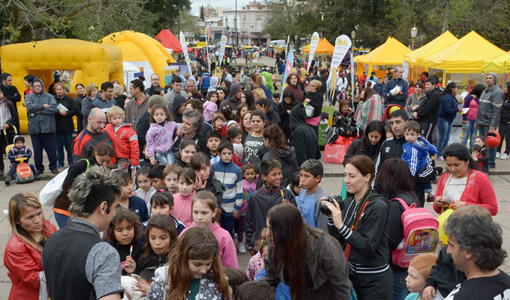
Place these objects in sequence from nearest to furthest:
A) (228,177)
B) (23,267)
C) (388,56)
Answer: (23,267)
(228,177)
(388,56)

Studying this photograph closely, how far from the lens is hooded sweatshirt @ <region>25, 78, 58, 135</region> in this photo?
923cm

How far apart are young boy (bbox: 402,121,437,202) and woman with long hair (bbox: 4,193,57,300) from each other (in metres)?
3.88

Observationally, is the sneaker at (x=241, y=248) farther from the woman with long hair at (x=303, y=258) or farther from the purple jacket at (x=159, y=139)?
the woman with long hair at (x=303, y=258)

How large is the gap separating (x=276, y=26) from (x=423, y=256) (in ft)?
237

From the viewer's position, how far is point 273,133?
242 inches

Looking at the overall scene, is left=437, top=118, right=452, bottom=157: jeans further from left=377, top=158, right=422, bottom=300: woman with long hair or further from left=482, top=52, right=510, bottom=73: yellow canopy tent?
left=377, top=158, right=422, bottom=300: woman with long hair

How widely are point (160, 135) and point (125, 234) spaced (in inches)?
118

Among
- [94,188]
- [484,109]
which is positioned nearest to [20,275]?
[94,188]

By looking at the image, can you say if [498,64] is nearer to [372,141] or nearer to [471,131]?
[471,131]

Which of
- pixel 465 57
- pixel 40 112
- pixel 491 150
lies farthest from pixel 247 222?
pixel 465 57

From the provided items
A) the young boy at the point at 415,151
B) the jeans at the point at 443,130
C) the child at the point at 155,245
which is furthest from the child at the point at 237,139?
the jeans at the point at 443,130

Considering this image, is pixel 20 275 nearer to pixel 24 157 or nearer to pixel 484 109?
pixel 24 157

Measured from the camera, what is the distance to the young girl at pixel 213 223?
3.91 metres

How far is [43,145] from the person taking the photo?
970 cm
